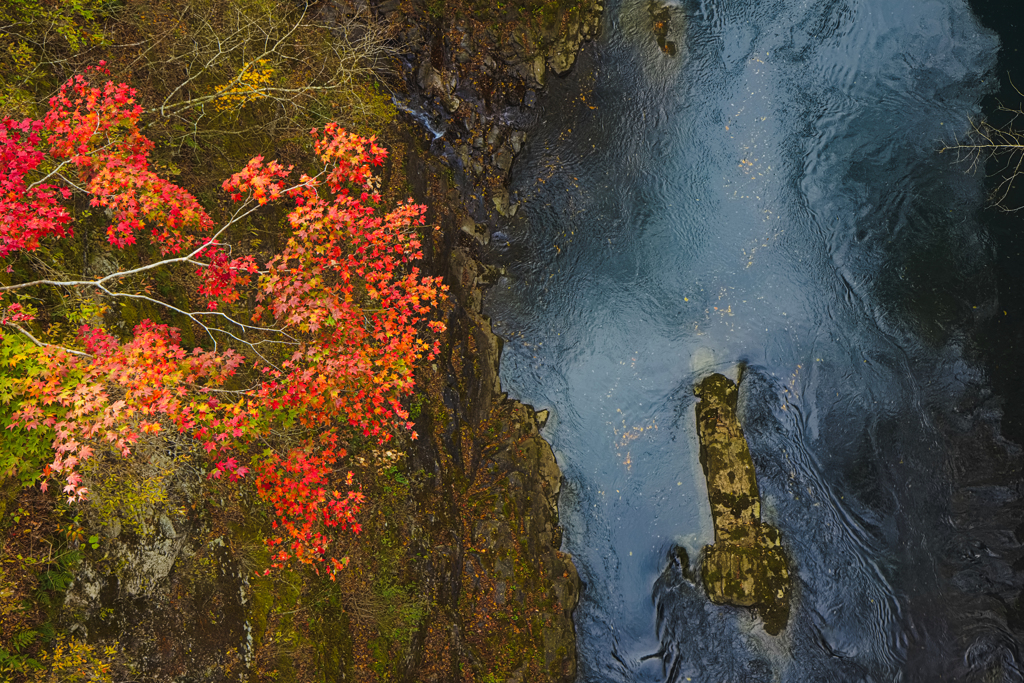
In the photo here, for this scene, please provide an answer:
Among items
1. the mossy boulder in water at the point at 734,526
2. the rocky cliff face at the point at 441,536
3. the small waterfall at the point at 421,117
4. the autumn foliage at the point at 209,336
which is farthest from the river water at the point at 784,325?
the autumn foliage at the point at 209,336

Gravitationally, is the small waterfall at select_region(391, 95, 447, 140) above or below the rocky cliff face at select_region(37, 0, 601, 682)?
above

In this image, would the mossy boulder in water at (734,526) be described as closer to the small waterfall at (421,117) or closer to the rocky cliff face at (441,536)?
the rocky cliff face at (441,536)

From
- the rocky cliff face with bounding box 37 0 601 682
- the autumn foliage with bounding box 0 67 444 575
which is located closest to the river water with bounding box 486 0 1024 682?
the rocky cliff face with bounding box 37 0 601 682

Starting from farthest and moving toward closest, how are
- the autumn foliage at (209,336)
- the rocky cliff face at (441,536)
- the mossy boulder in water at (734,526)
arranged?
the mossy boulder in water at (734,526)
the rocky cliff face at (441,536)
the autumn foliage at (209,336)

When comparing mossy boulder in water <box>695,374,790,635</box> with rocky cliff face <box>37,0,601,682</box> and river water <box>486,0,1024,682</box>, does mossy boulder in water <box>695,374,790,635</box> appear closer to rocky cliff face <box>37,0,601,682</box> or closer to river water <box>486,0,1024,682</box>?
river water <box>486,0,1024,682</box>

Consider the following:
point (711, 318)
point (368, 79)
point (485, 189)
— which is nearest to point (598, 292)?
point (711, 318)

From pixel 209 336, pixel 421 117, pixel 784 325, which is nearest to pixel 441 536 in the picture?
pixel 209 336

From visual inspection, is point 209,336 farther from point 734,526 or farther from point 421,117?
point 734,526
